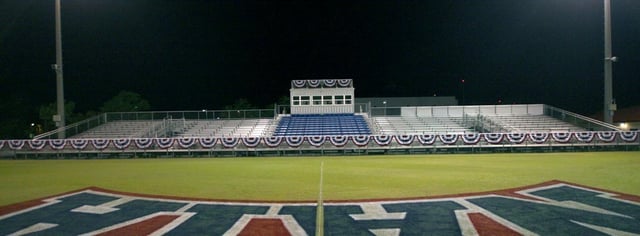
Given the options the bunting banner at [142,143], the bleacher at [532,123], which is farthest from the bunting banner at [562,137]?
the bunting banner at [142,143]

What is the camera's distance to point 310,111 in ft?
121

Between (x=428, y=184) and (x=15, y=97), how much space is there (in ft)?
178

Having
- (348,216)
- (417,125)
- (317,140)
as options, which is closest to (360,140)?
(317,140)

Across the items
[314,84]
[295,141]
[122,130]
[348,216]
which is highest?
[314,84]

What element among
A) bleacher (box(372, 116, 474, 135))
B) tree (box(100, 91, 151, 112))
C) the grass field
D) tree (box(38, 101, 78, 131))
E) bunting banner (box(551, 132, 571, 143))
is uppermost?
tree (box(100, 91, 151, 112))

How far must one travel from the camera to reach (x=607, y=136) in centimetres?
2498

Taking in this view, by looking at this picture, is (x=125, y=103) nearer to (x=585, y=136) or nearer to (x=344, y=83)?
(x=344, y=83)

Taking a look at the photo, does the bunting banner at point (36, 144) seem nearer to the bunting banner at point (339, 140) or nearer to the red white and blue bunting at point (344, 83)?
the bunting banner at point (339, 140)

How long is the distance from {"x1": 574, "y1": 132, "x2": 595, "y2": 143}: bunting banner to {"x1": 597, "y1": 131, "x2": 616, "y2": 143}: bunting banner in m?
0.43

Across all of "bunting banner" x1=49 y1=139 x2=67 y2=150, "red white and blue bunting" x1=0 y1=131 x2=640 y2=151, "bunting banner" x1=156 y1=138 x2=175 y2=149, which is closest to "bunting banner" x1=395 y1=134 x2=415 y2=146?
"red white and blue bunting" x1=0 y1=131 x2=640 y2=151

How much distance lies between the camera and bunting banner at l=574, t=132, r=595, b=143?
25152 mm

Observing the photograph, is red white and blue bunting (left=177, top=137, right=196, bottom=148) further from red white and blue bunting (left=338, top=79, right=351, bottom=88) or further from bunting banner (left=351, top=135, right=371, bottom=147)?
red white and blue bunting (left=338, top=79, right=351, bottom=88)

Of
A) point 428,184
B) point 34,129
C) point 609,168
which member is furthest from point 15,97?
point 609,168

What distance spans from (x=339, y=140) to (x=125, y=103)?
1869 inches
